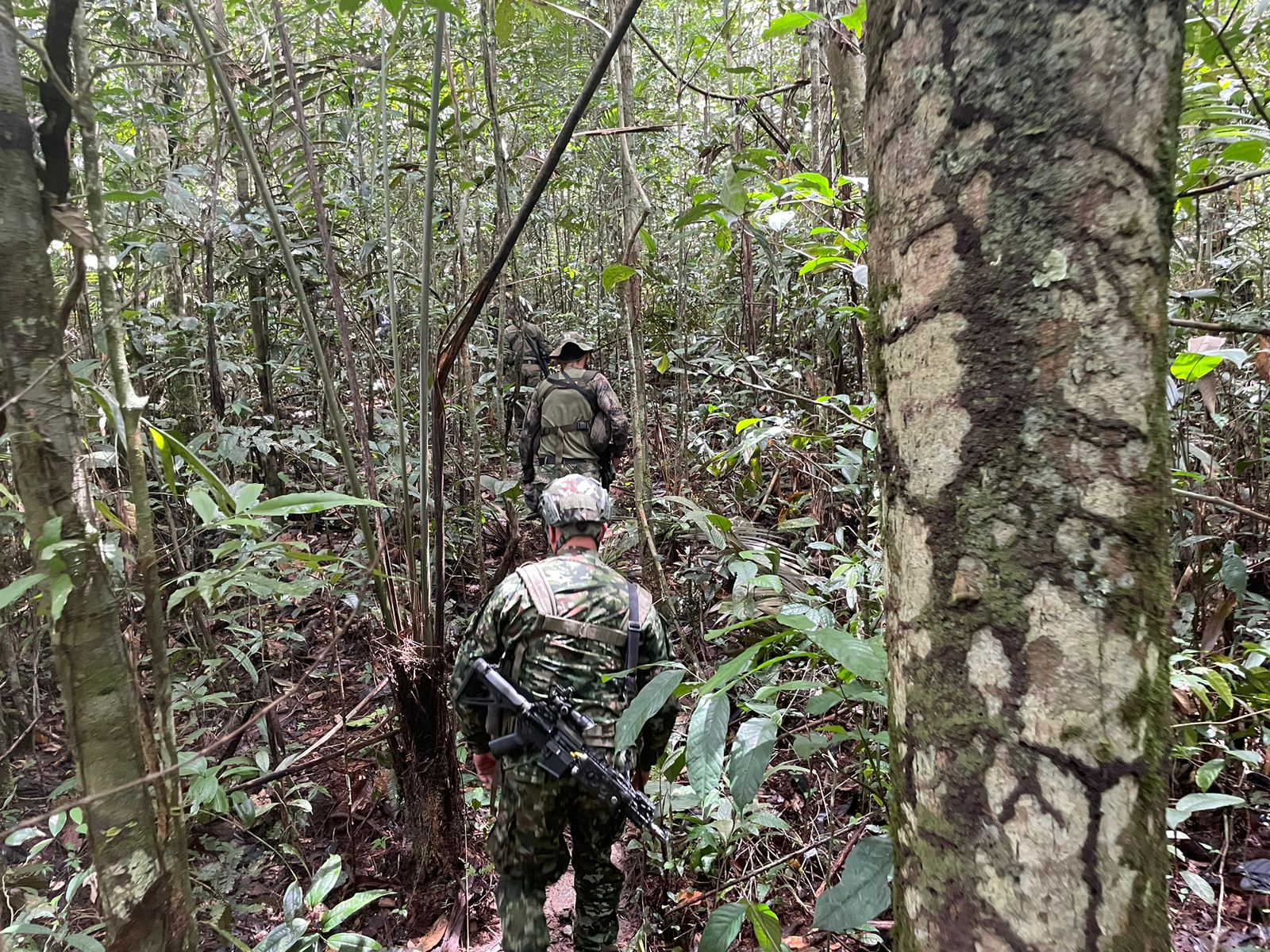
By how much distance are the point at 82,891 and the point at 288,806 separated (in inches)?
27.9

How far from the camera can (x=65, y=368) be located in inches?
42.0

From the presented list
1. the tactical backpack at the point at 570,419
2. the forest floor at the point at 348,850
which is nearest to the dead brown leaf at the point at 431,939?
the forest floor at the point at 348,850

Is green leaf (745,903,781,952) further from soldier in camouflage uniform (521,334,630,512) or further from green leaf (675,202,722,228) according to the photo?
soldier in camouflage uniform (521,334,630,512)

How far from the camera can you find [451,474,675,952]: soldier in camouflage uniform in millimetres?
2389

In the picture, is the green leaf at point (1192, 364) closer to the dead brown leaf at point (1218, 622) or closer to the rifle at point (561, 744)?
the dead brown leaf at point (1218, 622)

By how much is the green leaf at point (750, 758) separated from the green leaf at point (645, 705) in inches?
6.4

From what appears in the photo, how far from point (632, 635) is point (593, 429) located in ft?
11.1

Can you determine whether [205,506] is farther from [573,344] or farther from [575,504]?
[573,344]

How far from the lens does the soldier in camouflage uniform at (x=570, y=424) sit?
18.2 feet

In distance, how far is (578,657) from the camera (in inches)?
96.2

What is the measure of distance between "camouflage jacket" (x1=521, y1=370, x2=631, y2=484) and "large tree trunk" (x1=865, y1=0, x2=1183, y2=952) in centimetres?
502

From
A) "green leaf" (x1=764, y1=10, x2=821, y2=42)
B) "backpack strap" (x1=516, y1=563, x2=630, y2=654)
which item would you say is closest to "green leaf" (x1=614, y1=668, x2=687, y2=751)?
"backpack strap" (x1=516, y1=563, x2=630, y2=654)

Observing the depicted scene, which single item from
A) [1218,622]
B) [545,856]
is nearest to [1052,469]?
[545,856]

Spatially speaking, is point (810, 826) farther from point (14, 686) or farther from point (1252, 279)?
point (1252, 279)
